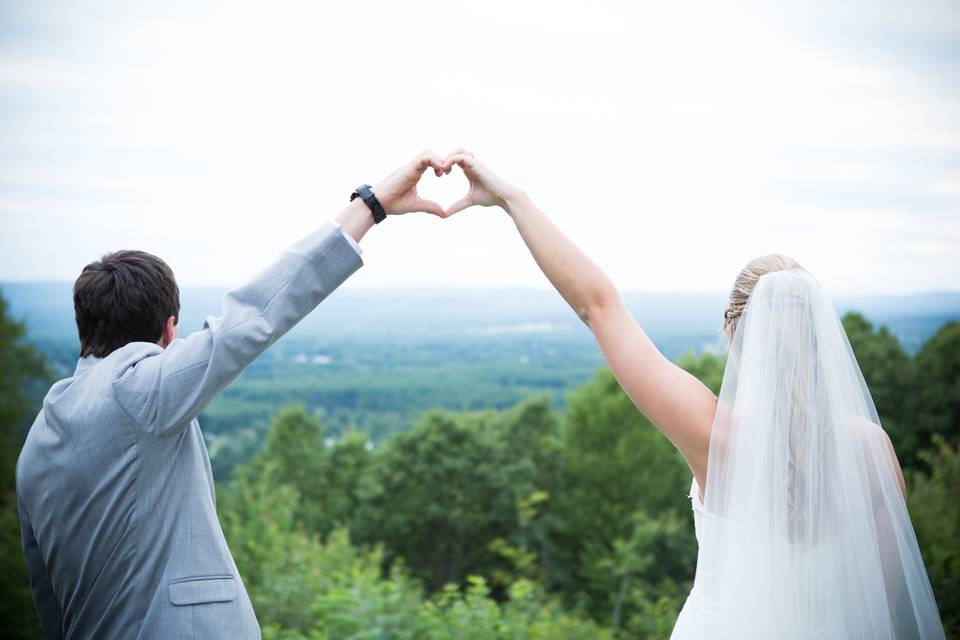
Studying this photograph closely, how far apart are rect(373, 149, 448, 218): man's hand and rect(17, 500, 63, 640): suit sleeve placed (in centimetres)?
136

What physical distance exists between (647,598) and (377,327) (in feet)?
102

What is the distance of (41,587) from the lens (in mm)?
2039

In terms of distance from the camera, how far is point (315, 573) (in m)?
7.23

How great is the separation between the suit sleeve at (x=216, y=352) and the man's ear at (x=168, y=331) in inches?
7.7

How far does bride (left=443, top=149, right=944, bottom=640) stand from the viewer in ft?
7.14

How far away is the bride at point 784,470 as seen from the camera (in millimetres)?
2176

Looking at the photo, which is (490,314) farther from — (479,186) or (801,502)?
(801,502)

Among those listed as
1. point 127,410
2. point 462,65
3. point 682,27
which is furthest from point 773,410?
point 682,27

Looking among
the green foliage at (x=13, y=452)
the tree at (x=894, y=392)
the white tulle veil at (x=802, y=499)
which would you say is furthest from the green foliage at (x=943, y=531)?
the green foliage at (x=13, y=452)

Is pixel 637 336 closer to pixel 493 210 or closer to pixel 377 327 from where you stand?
pixel 493 210

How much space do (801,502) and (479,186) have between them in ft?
4.88

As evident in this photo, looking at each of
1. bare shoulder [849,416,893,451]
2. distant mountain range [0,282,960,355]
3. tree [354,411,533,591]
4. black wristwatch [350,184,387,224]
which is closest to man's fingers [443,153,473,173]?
black wristwatch [350,184,387,224]

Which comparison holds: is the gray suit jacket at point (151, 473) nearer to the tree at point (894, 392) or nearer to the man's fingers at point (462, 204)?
the man's fingers at point (462, 204)

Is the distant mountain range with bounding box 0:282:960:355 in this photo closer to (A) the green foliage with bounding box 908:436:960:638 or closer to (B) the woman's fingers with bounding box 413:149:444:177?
(B) the woman's fingers with bounding box 413:149:444:177
